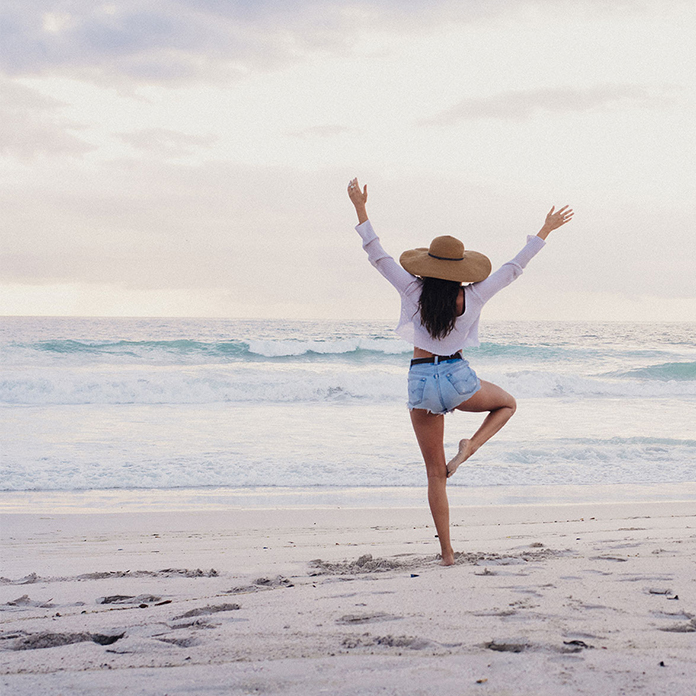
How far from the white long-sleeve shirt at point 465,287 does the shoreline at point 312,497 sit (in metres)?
3.86

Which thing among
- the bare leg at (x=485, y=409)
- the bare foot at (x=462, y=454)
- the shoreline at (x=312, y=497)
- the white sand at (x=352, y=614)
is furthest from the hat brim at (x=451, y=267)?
the shoreline at (x=312, y=497)

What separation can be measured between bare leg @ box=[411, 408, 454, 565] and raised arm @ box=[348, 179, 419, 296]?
2.46 feet

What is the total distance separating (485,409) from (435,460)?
1.40ft

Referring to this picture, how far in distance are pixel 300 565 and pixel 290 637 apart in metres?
1.87

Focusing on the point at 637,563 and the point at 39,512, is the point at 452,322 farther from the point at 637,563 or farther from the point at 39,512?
the point at 39,512

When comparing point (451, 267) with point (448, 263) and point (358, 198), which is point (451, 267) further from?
point (358, 198)

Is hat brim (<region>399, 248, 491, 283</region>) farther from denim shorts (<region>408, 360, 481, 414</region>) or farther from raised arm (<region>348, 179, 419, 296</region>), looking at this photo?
denim shorts (<region>408, 360, 481, 414</region>)

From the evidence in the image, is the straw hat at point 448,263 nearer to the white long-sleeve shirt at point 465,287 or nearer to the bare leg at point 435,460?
the white long-sleeve shirt at point 465,287

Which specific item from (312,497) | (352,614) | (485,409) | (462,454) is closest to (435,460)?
(462,454)

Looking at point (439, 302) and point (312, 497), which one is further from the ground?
point (439, 302)

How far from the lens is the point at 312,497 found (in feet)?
23.8

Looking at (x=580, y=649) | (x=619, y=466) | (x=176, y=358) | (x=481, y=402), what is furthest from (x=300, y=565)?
(x=176, y=358)

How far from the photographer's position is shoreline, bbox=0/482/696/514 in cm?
680

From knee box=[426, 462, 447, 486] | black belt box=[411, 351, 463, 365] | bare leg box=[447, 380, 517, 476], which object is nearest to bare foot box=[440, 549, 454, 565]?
knee box=[426, 462, 447, 486]
